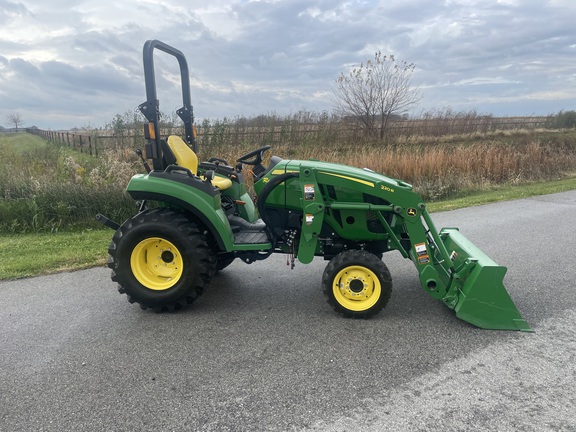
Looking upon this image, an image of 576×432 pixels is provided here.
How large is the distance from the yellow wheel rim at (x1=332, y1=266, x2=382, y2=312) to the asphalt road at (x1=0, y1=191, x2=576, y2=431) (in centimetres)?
16

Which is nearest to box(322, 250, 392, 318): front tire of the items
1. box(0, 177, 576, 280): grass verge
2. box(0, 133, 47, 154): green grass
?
box(0, 177, 576, 280): grass verge

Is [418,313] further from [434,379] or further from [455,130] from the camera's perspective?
[455,130]

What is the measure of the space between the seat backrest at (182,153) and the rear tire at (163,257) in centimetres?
67

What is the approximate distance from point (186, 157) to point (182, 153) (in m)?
0.08

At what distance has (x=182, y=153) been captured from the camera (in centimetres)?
444

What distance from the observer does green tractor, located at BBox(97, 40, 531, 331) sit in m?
3.55

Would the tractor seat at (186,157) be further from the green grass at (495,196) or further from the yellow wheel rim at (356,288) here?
the green grass at (495,196)

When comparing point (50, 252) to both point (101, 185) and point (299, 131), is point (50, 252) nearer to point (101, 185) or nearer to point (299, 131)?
point (101, 185)

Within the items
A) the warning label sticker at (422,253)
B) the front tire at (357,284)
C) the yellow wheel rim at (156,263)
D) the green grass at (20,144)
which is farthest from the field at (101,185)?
the warning label sticker at (422,253)

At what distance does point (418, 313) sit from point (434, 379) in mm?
990

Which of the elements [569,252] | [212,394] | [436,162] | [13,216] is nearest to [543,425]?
[212,394]

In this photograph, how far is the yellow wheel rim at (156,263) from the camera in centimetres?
384

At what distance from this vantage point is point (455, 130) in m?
26.2

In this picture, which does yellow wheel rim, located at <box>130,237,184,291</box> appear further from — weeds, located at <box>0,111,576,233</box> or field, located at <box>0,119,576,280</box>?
weeds, located at <box>0,111,576,233</box>
